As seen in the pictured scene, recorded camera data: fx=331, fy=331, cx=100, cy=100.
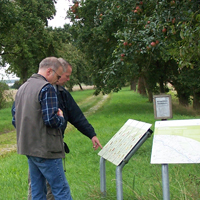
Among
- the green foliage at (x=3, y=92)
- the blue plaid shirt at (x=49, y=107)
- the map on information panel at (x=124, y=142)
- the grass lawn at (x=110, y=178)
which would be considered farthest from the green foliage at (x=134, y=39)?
the green foliage at (x=3, y=92)

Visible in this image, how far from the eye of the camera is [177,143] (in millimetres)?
2934

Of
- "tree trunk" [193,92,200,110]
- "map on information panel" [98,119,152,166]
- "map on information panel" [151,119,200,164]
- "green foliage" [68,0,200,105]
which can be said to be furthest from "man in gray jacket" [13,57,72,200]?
"tree trunk" [193,92,200,110]

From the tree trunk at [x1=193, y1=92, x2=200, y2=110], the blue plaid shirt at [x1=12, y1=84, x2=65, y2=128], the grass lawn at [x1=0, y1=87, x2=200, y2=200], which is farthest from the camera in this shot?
the tree trunk at [x1=193, y1=92, x2=200, y2=110]

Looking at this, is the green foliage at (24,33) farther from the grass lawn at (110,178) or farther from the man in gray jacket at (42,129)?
the man in gray jacket at (42,129)

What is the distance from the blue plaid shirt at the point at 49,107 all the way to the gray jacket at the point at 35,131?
0.15 feet

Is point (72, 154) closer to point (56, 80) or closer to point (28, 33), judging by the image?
point (56, 80)

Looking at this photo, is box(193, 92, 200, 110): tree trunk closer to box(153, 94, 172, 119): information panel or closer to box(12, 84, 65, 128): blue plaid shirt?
box(153, 94, 172, 119): information panel

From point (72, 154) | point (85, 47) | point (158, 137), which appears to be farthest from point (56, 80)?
point (85, 47)

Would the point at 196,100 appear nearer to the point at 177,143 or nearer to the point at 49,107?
the point at 177,143

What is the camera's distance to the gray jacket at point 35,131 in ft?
10.5

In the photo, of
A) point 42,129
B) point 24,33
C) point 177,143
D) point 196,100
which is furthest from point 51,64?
point 196,100

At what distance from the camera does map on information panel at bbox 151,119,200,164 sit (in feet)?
9.23

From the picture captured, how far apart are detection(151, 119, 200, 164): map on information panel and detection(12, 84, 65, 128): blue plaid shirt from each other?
957 mm

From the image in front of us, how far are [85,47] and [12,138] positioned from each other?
982 cm
